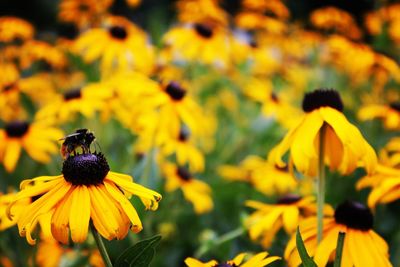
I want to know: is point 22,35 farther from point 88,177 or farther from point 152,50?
point 88,177

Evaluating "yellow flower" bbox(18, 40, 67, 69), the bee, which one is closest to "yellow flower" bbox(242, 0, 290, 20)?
"yellow flower" bbox(18, 40, 67, 69)

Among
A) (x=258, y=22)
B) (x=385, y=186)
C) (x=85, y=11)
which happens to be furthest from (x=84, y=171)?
(x=258, y=22)

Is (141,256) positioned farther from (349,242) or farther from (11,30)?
(11,30)

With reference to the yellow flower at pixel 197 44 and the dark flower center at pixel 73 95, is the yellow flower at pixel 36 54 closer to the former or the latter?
the yellow flower at pixel 197 44

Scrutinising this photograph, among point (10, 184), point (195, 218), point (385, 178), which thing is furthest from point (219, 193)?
point (385, 178)

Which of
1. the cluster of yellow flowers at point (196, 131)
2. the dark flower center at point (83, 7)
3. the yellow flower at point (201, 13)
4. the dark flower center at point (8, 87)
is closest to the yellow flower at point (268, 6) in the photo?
the cluster of yellow flowers at point (196, 131)
